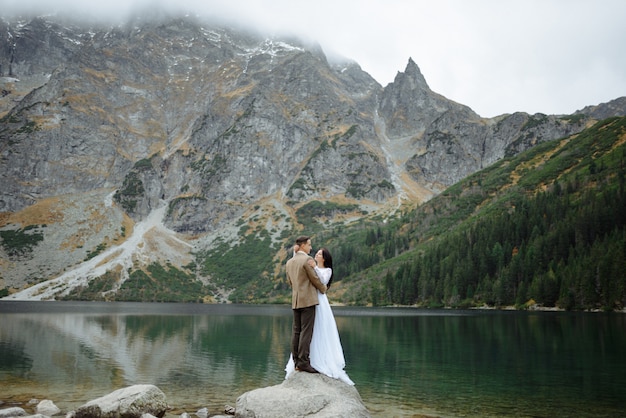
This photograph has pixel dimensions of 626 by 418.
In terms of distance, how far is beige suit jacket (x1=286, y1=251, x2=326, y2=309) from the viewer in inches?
671

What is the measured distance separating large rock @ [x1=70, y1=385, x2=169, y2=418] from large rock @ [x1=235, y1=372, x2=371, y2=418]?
623 cm

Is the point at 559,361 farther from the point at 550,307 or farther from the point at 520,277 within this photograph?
the point at 520,277

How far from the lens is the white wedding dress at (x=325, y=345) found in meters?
17.6

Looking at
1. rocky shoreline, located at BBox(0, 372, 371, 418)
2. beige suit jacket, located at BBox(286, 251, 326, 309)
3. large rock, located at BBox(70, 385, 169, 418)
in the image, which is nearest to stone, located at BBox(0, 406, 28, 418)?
rocky shoreline, located at BBox(0, 372, 371, 418)

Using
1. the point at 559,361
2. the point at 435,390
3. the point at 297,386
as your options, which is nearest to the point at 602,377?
the point at 559,361

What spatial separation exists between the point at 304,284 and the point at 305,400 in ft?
12.6

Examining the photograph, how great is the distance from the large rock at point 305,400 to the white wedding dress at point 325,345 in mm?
314

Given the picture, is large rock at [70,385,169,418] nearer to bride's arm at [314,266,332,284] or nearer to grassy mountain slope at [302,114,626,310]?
bride's arm at [314,266,332,284]

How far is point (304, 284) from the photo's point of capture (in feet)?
56.6

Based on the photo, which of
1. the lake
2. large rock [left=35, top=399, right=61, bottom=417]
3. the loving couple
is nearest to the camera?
the loving couple

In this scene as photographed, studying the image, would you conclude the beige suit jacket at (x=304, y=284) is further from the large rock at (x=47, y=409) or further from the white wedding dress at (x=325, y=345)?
the large rock at (x=47, y=409)

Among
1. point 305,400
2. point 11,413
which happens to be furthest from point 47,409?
point 305,400

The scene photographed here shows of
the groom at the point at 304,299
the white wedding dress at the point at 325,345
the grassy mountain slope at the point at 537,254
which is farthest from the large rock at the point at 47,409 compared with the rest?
the grassy mountain slope at the point at 537,254

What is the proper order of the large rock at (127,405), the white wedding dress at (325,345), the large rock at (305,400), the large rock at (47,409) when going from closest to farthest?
the large rock at (305,400)
the white wedding dress at (325,345)
the large rock at (127,405)
the large rock at (47,409)
